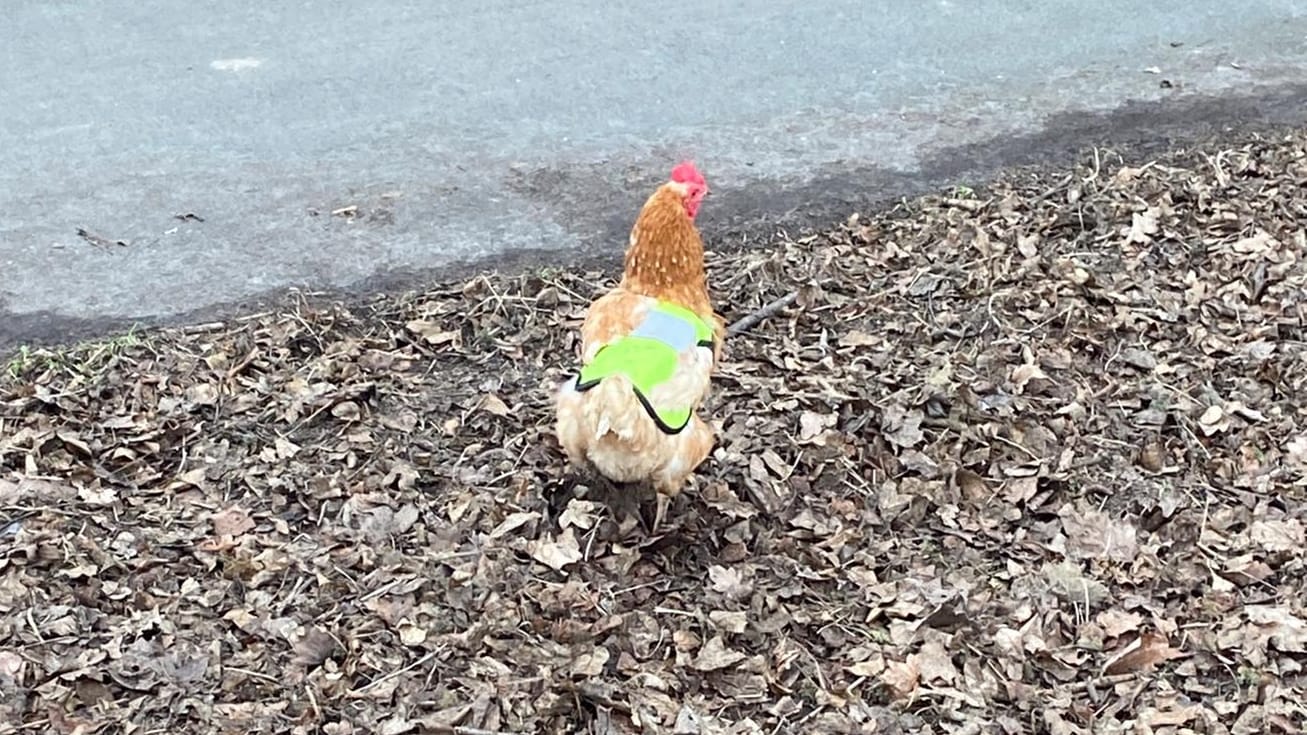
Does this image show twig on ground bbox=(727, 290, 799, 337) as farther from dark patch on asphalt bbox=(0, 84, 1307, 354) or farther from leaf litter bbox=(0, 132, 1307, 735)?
dark patch on asphalt bbox=(0, 84, 1307, 354)

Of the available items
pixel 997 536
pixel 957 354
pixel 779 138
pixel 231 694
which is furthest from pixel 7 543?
pixel 779 138

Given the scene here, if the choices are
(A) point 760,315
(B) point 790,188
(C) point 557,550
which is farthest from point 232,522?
(B) point 790,188

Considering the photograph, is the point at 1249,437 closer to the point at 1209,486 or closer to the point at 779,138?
the point at 1209,486

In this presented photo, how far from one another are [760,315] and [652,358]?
60.6 inches

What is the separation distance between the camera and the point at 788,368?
494 centimetres

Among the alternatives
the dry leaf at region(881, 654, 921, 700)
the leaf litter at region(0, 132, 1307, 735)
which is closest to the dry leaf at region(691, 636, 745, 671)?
the leaf litter at region(0, 132, 1307, 735)

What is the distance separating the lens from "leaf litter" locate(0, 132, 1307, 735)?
11.6ft

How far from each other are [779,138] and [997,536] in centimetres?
314

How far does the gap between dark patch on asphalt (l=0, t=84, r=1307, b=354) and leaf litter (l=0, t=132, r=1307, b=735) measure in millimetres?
215

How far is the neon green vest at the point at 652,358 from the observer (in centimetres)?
370

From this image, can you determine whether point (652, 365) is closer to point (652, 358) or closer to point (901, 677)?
point (652, 358)

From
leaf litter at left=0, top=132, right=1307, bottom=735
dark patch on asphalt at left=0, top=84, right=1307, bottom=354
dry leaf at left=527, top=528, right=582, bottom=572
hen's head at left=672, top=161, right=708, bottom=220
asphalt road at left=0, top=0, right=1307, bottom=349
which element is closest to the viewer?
leaf litter at left=0, top=132, right=1307, bottom=735

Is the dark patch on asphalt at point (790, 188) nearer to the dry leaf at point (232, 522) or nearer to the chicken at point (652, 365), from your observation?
the dry leaf at point (232, 522)

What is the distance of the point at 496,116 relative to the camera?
22.8 ft
